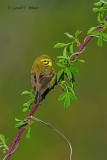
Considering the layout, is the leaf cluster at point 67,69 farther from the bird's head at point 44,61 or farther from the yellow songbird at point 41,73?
the bird's head at point 44,61

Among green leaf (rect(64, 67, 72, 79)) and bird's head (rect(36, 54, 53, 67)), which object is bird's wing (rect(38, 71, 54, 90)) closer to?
bird's head (rect(36, 54, 53, 67))

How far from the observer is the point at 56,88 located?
30.3 ft

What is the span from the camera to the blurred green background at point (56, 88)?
8492 millimetres

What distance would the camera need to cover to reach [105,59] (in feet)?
31.7

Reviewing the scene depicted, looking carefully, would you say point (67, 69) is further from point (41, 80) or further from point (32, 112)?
point (41, 80)

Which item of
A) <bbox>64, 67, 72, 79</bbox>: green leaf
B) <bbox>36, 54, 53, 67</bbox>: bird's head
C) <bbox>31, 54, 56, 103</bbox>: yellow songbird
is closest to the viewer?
<bbox>64, 67, 72, 79</bbox>: green leaf

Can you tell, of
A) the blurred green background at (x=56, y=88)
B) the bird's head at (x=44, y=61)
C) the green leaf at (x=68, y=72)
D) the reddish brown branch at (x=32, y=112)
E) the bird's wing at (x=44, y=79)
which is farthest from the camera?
the blurred green background at (x=56, y=88)

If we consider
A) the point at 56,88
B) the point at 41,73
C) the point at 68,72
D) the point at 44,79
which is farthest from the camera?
the point at 56,88

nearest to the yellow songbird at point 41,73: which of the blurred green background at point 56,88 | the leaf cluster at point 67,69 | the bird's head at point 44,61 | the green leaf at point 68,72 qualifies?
the bird's head at point 44,61

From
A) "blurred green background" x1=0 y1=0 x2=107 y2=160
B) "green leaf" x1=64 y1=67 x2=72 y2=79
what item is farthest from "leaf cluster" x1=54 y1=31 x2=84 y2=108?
"blurred green background" x1=0 y1=0 x2=107 y2=160

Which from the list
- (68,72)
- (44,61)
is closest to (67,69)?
(68,72)

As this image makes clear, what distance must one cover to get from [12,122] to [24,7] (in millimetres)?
4017

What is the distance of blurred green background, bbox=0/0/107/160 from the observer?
27.9ft

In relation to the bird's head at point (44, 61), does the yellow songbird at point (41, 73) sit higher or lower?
lower
